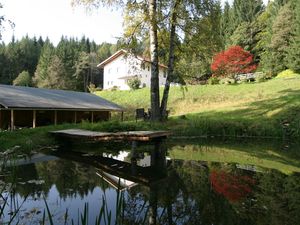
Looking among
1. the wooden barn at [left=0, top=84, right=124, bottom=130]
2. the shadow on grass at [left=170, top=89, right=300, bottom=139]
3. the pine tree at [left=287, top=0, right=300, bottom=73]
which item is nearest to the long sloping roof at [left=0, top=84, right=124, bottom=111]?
the wooden barn at [left=0, top=84, right=124, bottom=130]

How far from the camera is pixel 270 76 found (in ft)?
128

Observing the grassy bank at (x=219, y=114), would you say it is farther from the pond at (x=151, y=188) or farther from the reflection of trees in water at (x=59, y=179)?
the pond at (x=151, y=188)

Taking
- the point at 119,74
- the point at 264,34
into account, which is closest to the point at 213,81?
the point at 264,34

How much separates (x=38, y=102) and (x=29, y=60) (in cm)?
5074

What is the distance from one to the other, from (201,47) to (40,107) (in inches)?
384

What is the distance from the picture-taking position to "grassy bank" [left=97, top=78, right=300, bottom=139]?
703 inches

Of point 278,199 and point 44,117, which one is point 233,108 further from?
point 278,199

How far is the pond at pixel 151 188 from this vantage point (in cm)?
466

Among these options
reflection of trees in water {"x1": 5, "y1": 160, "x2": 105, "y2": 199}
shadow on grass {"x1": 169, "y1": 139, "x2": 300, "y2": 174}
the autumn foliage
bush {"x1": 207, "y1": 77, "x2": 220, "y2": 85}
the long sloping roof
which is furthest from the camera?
bush {"x1": 207, "y1": 77, "x2": 220, "y2": 85}

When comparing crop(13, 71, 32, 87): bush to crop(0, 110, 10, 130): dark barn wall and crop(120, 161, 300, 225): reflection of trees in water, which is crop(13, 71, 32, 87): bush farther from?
crop(120, 161, 300, 225): reflection of trees in water

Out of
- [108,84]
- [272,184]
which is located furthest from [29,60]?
[272,184]

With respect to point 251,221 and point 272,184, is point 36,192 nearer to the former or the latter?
point 251,221

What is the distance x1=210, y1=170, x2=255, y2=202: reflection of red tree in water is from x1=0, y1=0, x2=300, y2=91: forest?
9.49 metres

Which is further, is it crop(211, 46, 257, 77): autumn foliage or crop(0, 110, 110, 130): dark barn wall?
crop(211, 46, 257, 77): autumn foliage
